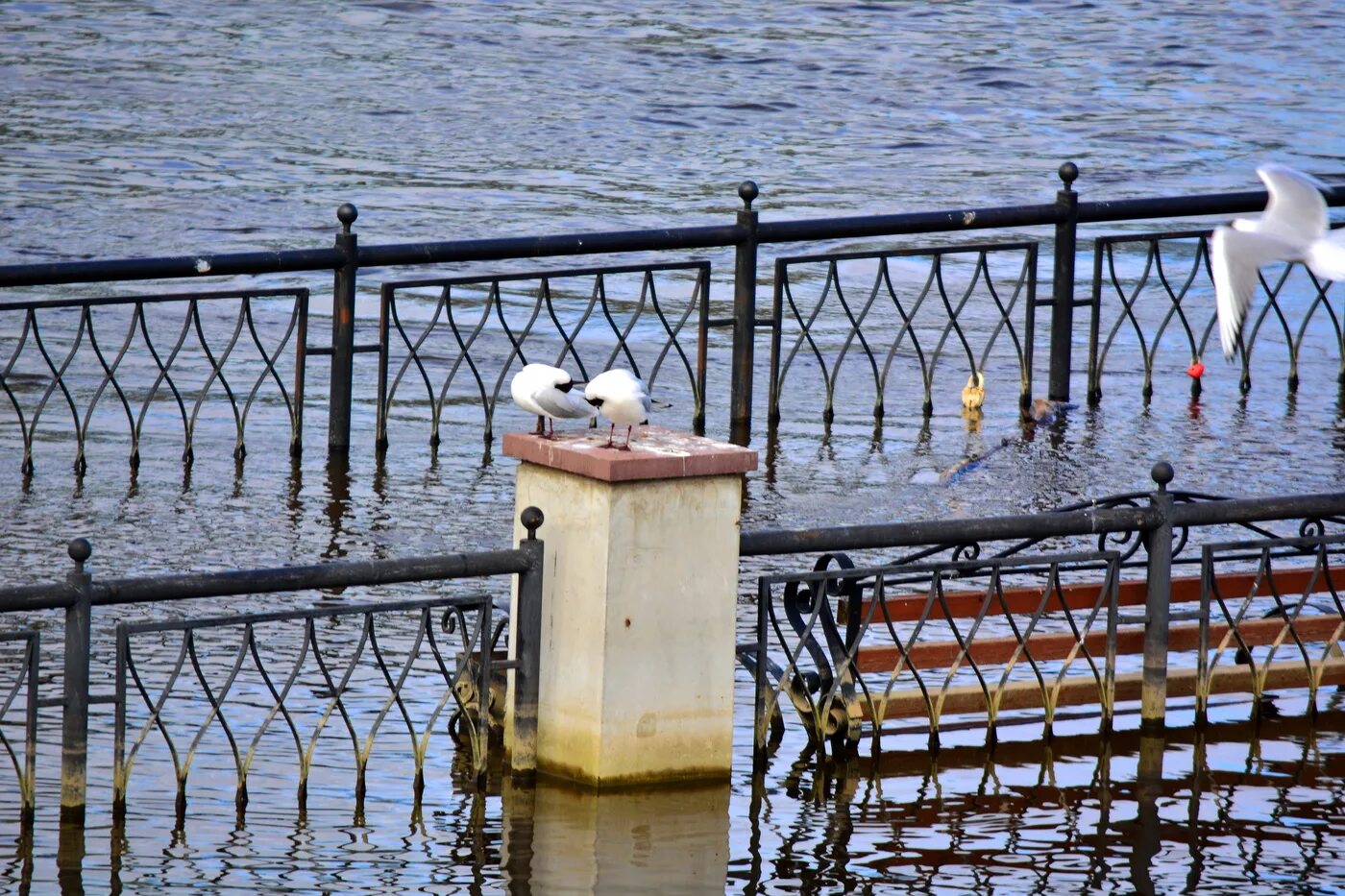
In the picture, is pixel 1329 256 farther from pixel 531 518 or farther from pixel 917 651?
pixel 531 518

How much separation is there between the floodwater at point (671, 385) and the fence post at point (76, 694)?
132 millimetres

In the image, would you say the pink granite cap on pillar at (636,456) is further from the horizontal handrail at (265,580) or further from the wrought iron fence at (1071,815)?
the wrought iron fence at (1071,815)

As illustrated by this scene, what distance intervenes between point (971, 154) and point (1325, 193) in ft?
38.9

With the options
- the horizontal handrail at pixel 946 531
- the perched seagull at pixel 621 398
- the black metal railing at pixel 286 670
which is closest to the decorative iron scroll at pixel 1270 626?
the horizontal handrail at pixel 946 531

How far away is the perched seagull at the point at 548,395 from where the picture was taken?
7.80m

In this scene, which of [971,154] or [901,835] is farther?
[971,154]

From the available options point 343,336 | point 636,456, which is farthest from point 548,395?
point 343,336

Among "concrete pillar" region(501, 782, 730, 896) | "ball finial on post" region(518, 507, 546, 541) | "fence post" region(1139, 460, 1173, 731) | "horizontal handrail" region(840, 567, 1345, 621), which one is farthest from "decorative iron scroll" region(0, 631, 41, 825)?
"fence post" region(1139, 460, 1173, 731)

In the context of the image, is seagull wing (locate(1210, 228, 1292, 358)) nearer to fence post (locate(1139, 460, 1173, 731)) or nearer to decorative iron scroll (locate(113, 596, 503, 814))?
fence post (locate(1139, 460, 1173, 731))

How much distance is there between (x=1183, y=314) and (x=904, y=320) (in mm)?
1743

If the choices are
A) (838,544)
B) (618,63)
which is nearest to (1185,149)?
(618,63)

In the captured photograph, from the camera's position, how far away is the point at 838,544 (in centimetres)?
772

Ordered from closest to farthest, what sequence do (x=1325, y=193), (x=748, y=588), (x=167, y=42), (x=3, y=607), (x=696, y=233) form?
1. (x=3, y=607)
2. (x=748, y=588)
3. (x=696, y=233)
4. (x=1325, y=193)
5. (x=167, y=42)

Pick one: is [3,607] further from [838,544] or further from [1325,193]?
[1325,193]
